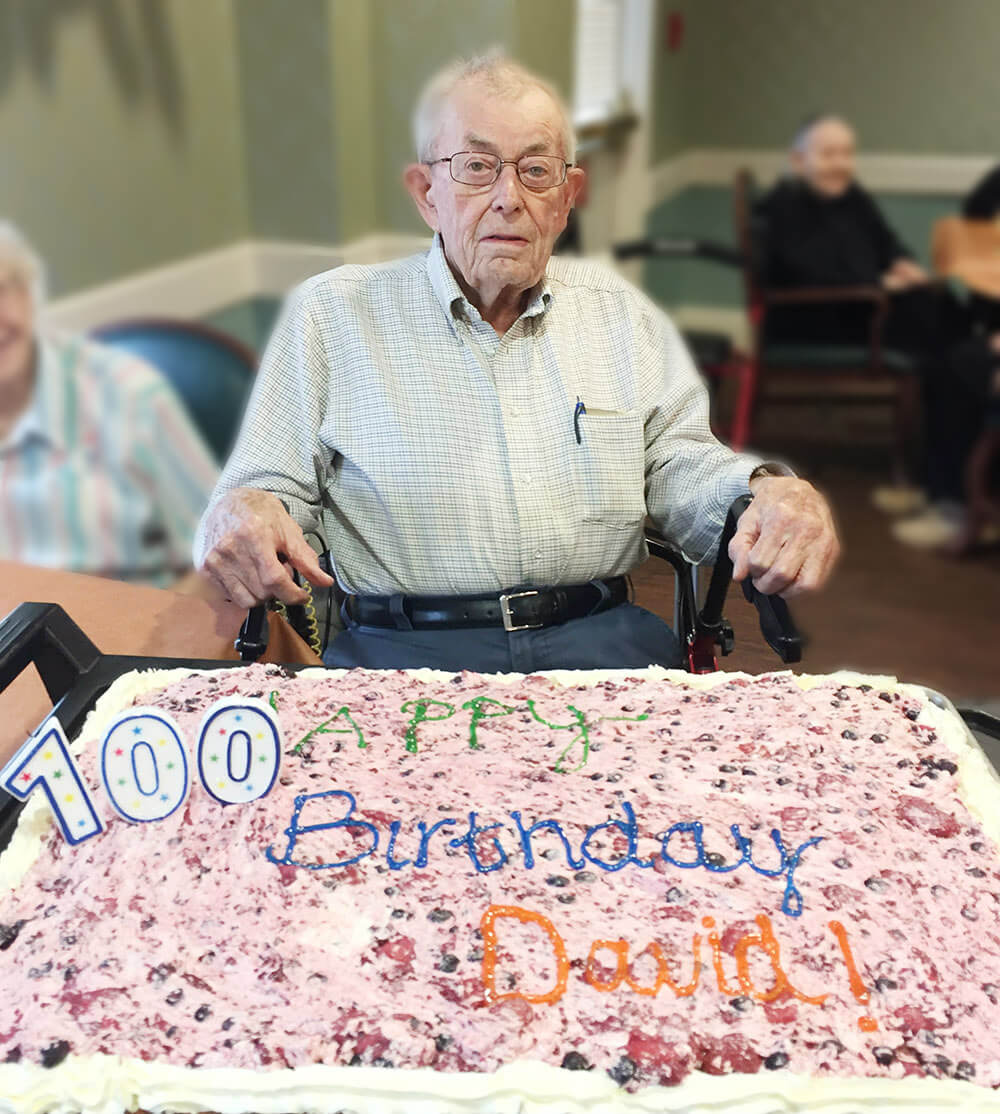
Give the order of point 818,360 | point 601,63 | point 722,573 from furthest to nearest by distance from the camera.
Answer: point 818,360 → point 601,63 → point 722,573

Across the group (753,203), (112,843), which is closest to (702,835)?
(112,843)

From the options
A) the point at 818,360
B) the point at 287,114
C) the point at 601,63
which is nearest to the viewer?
the point at 287,114

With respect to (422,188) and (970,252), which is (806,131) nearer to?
(970,252)

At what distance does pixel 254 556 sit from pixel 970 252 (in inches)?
99.4

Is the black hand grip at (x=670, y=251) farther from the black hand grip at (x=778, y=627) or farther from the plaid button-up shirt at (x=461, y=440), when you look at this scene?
the black hand grip at (x=778, y=627)

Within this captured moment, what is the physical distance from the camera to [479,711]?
854mm

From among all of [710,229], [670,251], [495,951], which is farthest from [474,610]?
[710,229]

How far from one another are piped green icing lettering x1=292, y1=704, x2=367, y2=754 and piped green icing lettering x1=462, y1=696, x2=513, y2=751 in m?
0.09

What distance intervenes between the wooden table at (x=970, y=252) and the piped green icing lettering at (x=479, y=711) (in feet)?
6.93

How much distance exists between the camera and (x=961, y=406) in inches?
108

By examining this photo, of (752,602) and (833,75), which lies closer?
(752,602)

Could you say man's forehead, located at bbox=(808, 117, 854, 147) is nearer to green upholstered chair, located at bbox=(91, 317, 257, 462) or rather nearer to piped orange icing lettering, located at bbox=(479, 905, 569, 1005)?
green upholstered chair, located at bbox=(91, 317, 257, 462)

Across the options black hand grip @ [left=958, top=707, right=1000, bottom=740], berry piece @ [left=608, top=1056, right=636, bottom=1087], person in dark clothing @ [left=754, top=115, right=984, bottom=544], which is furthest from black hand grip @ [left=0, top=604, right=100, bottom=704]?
person in dark clothing @ [left=754, top=115, right=984, bottom=544]

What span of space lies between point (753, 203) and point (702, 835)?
2.62m
